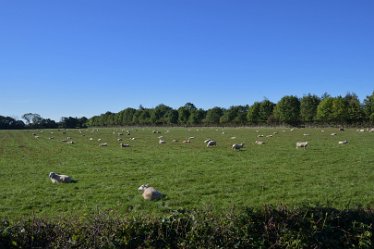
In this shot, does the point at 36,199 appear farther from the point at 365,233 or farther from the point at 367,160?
the point at 367,160

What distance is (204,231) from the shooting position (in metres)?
7.87

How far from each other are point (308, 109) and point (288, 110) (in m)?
6.83

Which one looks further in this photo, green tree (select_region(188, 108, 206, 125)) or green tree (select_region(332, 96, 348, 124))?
green tree (select_region(188, 108, 206, 125))

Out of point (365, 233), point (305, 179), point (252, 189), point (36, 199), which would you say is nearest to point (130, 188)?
point (36, 199)

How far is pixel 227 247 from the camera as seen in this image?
775cm

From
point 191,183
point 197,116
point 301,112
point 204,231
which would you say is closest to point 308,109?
point 301,112

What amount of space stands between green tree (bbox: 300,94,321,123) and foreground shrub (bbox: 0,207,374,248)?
118m

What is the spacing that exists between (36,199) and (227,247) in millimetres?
9199

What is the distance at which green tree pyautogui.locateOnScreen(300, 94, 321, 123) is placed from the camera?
124 m

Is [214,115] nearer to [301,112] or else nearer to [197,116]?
[197,116]

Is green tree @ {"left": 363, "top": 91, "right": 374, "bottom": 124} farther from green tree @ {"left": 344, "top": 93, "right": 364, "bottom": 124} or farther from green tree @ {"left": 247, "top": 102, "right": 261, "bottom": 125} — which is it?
green tree @ {"left": 247, "top": 102, "right": 261, "bottom": 125}

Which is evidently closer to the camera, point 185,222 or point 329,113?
point 185,222

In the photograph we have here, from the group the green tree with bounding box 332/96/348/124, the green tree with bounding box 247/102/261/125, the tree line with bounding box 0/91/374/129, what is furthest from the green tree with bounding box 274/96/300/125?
the green tree with bounding box 332/96/348/124

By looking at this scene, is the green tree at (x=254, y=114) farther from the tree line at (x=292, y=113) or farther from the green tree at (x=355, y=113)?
the green tree at (x=355, y=113)
